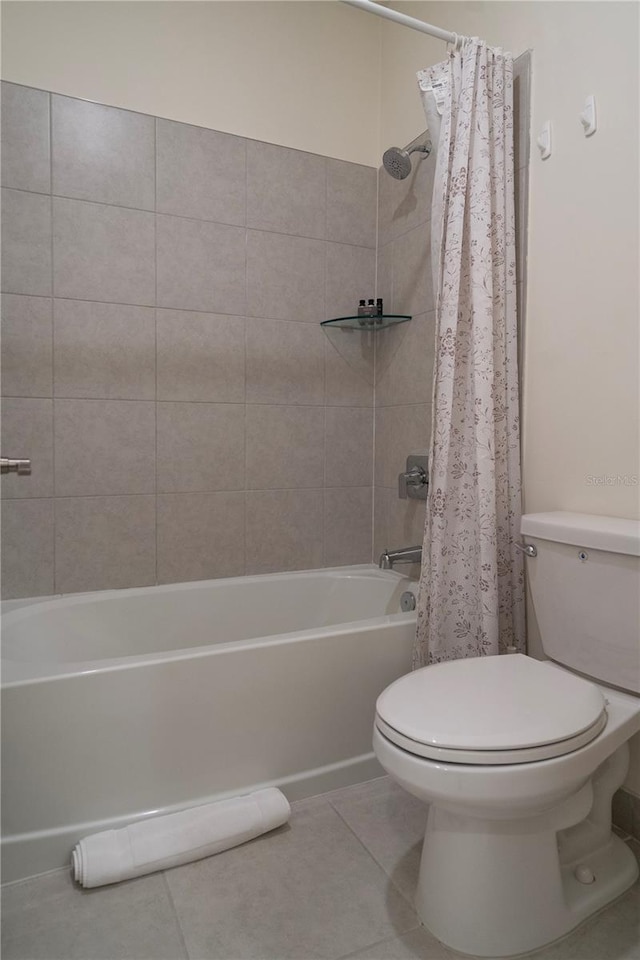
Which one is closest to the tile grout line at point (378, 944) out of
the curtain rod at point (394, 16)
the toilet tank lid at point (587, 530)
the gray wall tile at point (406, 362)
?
the toilet tank lid at point (587, 530)

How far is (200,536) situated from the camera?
7.28 feet

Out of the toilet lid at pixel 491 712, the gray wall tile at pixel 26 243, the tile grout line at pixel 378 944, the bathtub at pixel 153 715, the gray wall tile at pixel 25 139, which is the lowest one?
the tile grout line at pixel 378 944

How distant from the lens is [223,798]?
157 cm

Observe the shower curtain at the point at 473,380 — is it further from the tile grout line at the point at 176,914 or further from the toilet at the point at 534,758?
the tile grout line at the point at 176,914

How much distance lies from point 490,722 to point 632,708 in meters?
0.38

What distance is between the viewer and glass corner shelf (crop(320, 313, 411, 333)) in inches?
91.4

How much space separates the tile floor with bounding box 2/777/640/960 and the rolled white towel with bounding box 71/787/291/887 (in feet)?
0.10

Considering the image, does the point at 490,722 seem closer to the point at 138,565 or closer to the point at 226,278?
the point at 138,565

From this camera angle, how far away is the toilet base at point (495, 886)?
116cm

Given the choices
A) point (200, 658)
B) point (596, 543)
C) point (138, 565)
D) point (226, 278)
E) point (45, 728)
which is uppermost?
point (226, 278)

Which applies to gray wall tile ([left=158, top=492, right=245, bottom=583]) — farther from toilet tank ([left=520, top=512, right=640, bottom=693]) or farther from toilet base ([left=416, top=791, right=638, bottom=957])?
toilet base ([left=416, top=791, right=638, bottom=957])

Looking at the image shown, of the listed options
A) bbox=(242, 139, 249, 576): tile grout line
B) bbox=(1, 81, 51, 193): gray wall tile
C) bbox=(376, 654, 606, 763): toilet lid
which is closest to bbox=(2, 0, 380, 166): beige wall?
bbox=(1, 81, 51, 193): gray wall tile

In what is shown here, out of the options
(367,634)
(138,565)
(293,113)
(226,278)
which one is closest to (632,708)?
(367,634)

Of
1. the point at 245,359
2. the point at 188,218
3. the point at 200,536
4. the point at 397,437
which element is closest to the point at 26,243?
the point at 188,218
